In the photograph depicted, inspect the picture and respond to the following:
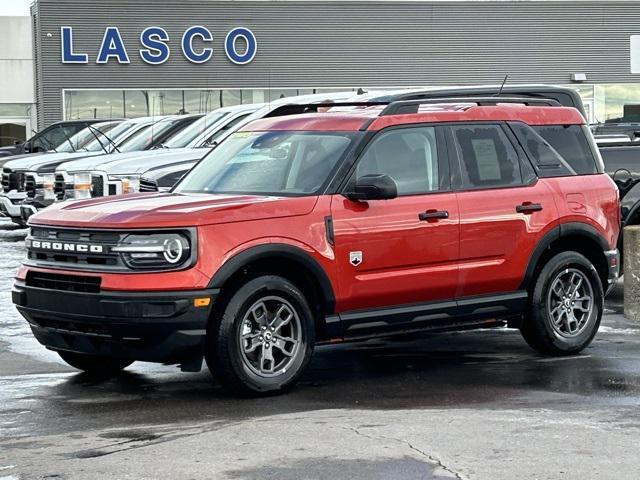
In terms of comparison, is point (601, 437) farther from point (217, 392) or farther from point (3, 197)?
point (3, 197)

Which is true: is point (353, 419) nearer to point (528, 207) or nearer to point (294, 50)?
point (528, 207)

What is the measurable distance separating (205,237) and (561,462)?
105 inches

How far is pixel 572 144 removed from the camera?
1003 centimetres

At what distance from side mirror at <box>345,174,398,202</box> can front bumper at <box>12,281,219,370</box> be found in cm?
121

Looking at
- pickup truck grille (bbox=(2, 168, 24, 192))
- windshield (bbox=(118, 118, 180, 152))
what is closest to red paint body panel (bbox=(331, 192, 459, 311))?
windshield (bbox=(118, 118, 180, 152))

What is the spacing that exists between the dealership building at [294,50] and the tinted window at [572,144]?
3401 cm

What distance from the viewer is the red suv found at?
788 cm

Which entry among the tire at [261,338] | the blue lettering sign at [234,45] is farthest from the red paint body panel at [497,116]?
the blue lettering sign at [234,45]

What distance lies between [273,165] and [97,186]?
925 cm

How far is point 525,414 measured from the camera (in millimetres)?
7441

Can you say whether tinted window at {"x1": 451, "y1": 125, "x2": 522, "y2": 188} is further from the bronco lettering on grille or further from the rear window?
the bronco lettering on grille

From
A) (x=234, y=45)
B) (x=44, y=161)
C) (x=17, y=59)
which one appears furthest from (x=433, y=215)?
(x=17, y=59)

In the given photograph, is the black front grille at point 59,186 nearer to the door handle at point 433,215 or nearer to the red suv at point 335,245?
the red suv at point 335,245

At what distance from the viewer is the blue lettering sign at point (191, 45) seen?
145 ft
